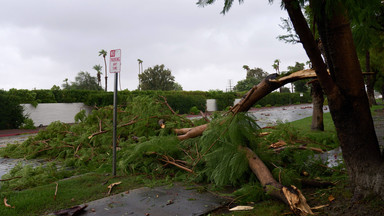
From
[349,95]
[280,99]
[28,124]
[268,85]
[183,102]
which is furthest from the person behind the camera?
[280,99]

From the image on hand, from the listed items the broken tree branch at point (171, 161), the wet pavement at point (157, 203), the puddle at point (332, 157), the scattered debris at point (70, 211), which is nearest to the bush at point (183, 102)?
the puddle at point (332, 157)

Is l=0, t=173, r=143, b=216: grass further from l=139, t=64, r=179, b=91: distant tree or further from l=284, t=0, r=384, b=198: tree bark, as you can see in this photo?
l=139, t=64, r=179, b=91: distant tree

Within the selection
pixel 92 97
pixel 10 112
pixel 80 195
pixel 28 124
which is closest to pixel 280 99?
pixel 92 97

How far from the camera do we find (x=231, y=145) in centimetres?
390

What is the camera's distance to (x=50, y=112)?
22.2 m

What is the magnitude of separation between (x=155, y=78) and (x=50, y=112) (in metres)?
39.3

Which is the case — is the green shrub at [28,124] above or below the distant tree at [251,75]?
below

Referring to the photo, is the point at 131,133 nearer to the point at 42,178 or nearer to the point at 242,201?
the point at 42,178

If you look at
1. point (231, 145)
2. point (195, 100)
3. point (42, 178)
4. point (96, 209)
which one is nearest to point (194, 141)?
point (231, 145)

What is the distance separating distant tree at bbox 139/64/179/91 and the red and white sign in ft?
183

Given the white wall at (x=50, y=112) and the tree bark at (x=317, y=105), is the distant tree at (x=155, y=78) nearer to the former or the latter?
the white wall at (x=50, y=112)

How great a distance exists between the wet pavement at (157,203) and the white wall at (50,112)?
18694mm

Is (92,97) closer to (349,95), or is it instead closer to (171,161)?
(171,161)

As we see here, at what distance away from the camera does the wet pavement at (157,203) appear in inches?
130
